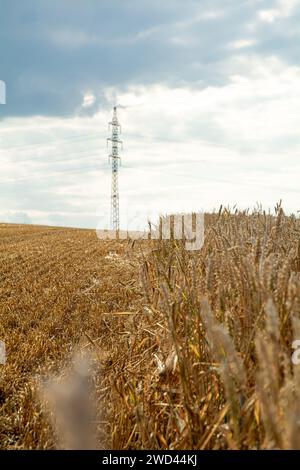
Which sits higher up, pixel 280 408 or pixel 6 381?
pixel 280 408

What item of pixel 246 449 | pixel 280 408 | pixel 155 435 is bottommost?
pixel 155 435

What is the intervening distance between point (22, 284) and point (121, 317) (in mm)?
3800

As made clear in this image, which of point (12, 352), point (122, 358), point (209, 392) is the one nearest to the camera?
point (209, 392)

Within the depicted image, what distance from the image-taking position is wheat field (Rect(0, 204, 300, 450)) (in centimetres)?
142

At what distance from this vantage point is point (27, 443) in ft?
9.78

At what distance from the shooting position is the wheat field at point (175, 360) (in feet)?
4.66

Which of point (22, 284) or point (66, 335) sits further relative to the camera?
point (22, 284)

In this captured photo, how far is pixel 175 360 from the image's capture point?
3.01 m

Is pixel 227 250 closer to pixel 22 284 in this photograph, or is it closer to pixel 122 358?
pixel 122 358

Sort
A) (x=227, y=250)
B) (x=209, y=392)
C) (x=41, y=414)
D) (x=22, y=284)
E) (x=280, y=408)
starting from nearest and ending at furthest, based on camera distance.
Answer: (x=280, y=408) → (x=209, y=392) → (x=227, y=250) → (x=41, y=414) → (x=22, y=284)

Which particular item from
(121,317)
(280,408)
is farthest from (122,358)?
(280,408)

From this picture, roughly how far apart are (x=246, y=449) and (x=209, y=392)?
557 millimetres

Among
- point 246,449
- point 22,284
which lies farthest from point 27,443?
point 22,284

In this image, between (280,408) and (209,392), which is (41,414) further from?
(280,408)
